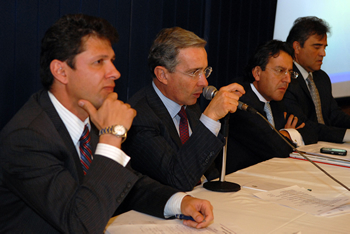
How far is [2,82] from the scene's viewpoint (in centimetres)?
198

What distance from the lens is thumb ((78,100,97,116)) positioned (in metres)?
1.25

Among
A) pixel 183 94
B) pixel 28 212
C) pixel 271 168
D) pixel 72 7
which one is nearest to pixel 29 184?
pixel 28 212

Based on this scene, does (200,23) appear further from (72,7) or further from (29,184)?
(29,184)

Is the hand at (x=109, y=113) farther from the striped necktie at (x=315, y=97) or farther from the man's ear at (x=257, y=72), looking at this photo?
the striped necktie at (x=315, y=97)

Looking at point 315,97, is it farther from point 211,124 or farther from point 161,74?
point 211,124

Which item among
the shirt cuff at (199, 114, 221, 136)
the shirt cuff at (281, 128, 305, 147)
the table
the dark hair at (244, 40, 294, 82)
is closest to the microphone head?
the shirt cuff at (199, 114, 221, 136)

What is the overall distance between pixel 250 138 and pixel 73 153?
5.18 feet

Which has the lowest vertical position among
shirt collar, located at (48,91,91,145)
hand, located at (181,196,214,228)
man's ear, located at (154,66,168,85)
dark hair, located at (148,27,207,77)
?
hand, located at (181,196,214,228)

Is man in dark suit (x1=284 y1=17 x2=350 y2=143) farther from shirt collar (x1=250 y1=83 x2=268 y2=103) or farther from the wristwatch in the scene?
the wristwatch

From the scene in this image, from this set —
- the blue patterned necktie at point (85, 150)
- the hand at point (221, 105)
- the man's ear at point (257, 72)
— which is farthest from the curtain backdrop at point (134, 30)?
the hand at point (221, 105)

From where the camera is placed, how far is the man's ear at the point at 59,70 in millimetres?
1263

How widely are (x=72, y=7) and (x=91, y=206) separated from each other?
1.68 m

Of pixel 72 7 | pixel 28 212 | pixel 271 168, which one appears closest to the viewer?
pixel 28 212

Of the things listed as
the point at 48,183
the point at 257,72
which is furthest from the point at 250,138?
the point at 48,183
